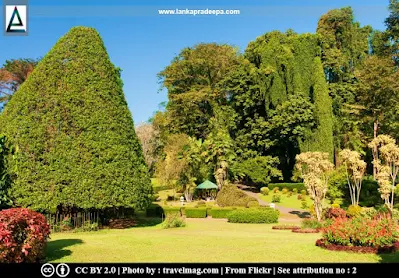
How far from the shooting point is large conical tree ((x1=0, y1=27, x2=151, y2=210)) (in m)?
17.8

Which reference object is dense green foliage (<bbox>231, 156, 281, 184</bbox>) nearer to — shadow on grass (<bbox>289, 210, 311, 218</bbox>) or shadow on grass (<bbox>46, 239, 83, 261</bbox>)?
shadow on grass (<bbox>289, 210, 311, 218</bbox>)

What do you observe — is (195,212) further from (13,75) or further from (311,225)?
(13,75)

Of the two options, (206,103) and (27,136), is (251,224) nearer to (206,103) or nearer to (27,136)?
(27,136)

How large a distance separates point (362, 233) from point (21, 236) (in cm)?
1054

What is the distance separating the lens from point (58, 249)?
1217 cm

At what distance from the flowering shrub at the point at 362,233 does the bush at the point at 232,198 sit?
2099 centimetres

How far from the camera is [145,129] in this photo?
73562 mm

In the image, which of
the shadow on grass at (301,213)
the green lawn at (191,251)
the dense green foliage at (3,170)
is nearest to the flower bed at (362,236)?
the green lawn at (191,251)

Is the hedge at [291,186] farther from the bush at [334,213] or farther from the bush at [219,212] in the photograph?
the bush at [334,213]

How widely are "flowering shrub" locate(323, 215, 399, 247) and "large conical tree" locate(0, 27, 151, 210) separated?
10.6 m

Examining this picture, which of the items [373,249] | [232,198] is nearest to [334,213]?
[373,249]

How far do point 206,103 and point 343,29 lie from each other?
24768mm

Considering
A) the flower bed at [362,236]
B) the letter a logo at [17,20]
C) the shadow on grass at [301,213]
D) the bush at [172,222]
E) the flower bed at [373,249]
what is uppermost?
the letter a logo at [17,20]

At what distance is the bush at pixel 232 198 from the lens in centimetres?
3359
